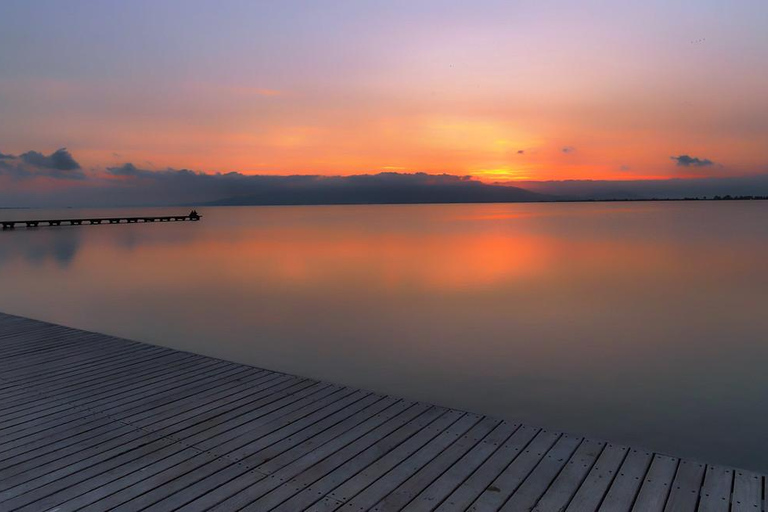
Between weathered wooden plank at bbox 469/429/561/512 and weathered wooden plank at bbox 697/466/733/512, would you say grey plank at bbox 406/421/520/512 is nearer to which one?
weathered wooden plank at bbox 469/429/561/512

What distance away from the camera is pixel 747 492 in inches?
129

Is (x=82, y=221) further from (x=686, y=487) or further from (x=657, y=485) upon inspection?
(x=686, y=487)

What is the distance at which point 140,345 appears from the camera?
→ 23.4 feet

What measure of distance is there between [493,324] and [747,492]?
316 inches

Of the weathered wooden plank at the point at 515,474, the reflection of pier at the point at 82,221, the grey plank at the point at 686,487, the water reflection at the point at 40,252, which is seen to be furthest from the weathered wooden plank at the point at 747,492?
the reflection of pier at the point at 82,221

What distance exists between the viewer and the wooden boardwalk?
10.5ft

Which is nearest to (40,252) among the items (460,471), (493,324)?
(493,324)

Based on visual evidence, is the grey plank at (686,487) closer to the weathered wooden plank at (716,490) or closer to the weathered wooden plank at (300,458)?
the weathered wooden plank at (716,490)

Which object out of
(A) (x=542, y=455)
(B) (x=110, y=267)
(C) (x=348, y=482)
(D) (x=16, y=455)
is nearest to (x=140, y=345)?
(D) (x=16, y=455)

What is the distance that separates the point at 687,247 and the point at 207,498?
103 feet

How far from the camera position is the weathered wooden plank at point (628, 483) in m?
3.12

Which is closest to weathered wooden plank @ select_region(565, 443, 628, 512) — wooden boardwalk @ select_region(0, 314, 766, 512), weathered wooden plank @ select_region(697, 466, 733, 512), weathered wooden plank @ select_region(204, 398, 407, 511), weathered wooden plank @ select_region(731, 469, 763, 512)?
wooden boardwalk @ select_region(0, 314, 766, 512)

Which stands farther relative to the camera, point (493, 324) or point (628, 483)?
point (493, 324)

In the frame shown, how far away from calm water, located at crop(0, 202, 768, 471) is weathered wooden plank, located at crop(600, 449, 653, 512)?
2.23 m
